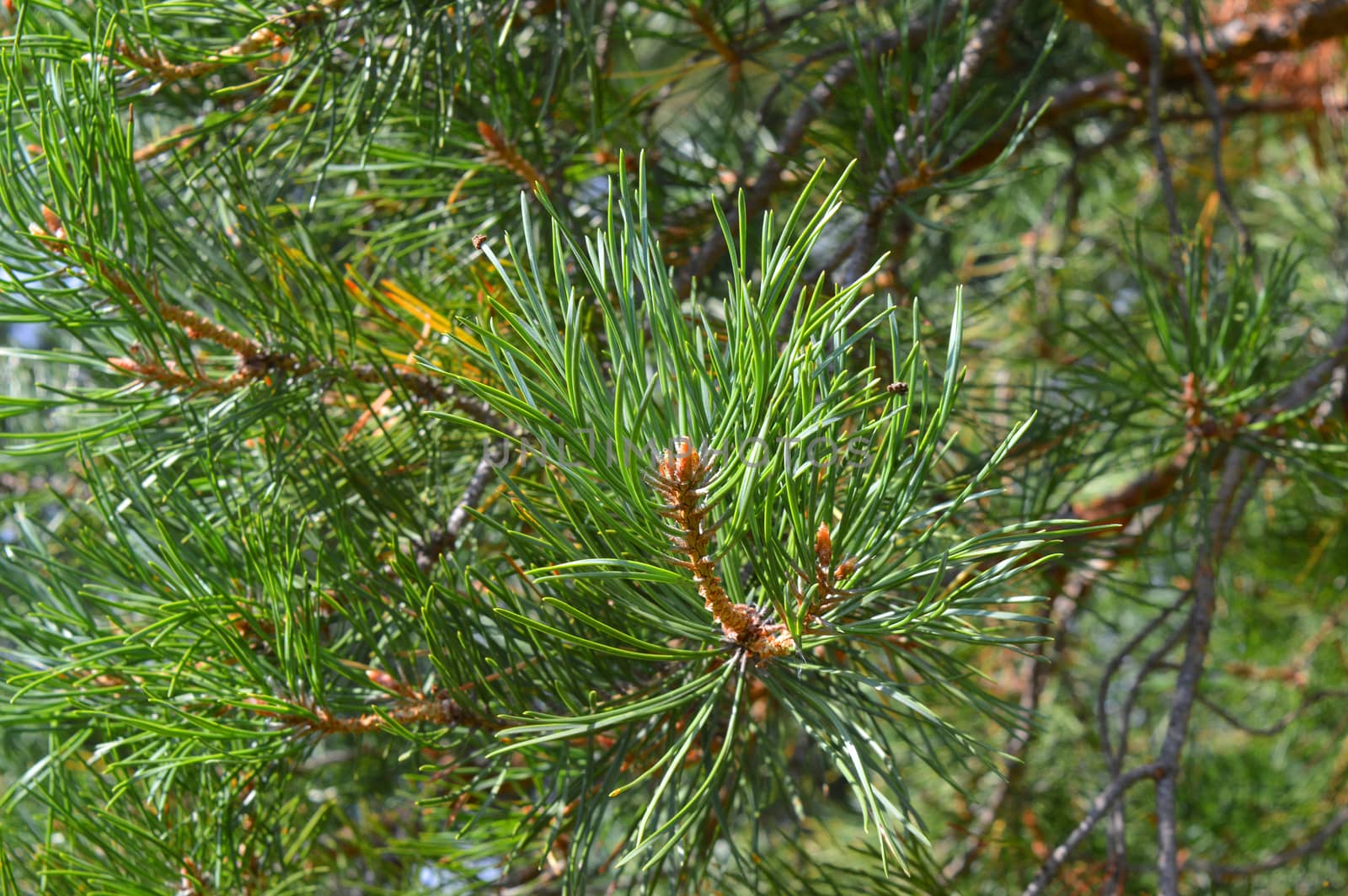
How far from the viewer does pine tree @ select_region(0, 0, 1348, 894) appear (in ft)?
1.20

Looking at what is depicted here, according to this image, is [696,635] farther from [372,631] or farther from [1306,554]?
[1306,554]

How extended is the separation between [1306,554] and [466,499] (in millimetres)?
902

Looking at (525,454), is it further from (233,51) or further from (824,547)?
(233,51)

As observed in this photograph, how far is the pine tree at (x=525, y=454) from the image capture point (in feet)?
1.20

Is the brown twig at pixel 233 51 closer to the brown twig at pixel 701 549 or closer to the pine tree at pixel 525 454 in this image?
the pine tree at pixel 525 454

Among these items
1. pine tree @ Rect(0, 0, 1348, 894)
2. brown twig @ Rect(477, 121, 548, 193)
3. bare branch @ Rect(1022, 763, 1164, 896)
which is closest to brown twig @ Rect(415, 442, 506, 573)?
pine tree @ Rect(0, 0, 1348, 894)

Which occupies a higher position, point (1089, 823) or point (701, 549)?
point (701, 549)

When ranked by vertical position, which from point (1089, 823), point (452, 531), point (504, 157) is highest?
point (504, 157)

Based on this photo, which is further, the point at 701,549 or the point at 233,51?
the point at 233,51

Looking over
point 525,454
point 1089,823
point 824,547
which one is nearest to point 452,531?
point 525,454

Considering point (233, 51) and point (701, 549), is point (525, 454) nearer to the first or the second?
point (701, 549)

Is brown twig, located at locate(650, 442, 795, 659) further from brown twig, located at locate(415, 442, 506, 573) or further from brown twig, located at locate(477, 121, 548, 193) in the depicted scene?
brown twig, located at locate(477, 121, 548, 193)

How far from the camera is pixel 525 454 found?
452 mm

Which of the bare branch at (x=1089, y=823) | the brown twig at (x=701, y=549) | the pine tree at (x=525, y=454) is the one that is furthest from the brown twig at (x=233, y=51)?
the bare branch at (x=1089, y=823)
